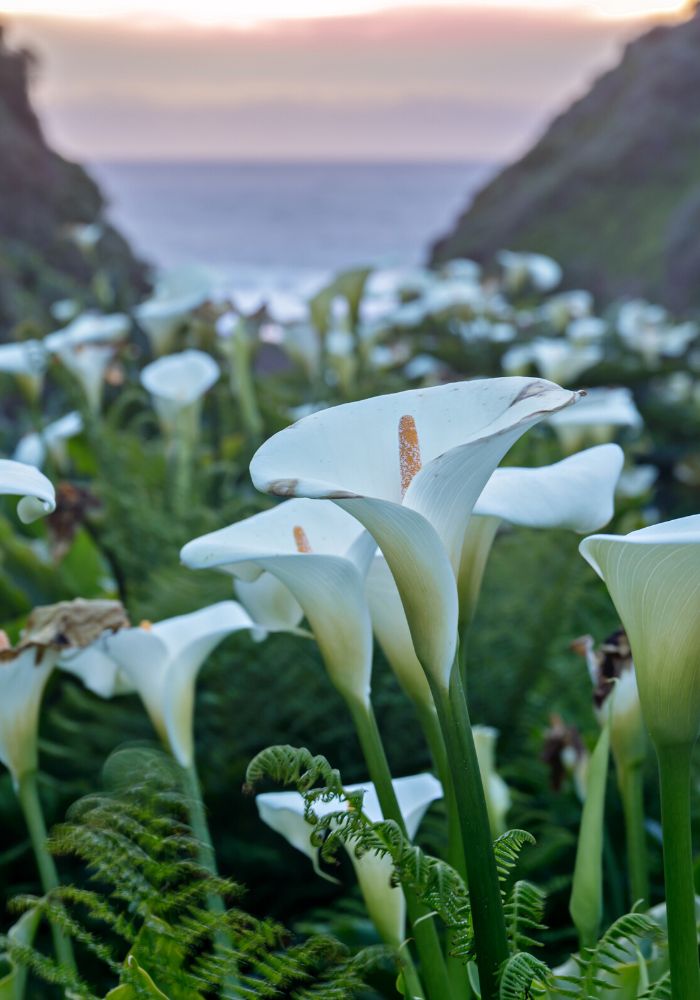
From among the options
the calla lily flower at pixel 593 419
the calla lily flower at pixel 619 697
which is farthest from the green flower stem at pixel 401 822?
the calla lily flower at pixel 593 419

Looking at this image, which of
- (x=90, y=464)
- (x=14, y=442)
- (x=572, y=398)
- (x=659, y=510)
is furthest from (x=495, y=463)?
(x=659, y=510)

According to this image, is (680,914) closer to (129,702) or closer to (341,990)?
(341,990)

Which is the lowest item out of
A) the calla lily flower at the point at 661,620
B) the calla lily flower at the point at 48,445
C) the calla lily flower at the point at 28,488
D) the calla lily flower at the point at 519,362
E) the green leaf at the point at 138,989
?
the calla lily flower at the point at 519,362

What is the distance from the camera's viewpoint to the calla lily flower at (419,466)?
0.24 meters

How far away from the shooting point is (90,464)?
1208mm

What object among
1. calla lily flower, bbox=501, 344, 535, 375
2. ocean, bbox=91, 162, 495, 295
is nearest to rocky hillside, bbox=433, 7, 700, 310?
ocean, bbox=91, 162, 495, 295

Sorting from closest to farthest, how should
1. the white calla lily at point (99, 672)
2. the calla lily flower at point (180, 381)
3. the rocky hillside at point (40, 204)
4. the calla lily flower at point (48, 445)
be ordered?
the white calla lily at point (99, 672) < the calla lily flower at point (180, 381) < the calla lily flower at point (48, 445) < the rocky hillside at point (40, 204)

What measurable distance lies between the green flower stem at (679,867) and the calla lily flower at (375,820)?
0.10 m

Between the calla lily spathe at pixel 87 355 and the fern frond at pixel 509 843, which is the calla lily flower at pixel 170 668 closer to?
the fern frond at pixel 509 843

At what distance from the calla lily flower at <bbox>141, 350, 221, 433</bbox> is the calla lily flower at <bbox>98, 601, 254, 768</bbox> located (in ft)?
1.45

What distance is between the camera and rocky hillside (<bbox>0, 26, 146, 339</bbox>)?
3047 mm

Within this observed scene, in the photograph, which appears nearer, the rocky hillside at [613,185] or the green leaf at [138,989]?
the green leaf at [138,989]

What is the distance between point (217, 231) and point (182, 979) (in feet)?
41.3

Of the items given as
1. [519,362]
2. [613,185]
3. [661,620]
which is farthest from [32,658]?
[613,185]
